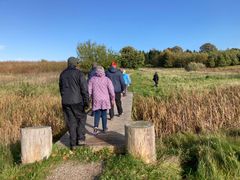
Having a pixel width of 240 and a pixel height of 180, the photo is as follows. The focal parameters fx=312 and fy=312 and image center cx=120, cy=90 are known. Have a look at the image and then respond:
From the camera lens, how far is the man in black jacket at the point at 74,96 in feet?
21.3

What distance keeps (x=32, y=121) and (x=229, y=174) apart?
7139 millimetres

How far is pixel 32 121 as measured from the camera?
1063cm

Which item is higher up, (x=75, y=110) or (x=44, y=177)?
(x=75, y=110)

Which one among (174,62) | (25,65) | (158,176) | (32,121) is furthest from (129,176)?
(174,62)

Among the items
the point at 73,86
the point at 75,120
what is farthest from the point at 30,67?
the point at 73,86

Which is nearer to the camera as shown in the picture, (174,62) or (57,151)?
(57,151)

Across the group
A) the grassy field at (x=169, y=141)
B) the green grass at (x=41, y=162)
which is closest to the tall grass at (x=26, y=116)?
the grassy field at (x=169, y=141)

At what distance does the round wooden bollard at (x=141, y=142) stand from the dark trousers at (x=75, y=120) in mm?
1359

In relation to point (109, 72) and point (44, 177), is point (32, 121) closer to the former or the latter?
point (109, 72)

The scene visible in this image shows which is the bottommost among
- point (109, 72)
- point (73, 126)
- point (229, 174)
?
point (229, 174)

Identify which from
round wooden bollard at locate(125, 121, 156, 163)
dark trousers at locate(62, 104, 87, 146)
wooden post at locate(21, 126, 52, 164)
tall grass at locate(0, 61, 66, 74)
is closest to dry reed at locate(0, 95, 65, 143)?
dark trousers at locate(62, 104, 87, 146)

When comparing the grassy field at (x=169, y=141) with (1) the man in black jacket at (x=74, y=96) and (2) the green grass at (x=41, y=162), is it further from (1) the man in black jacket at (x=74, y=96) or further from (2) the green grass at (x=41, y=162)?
(1) the man in black jacket at (x=74, y=96)

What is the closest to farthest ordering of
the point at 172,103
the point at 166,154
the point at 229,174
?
1. the point at 229,174
2. the point at 166,154
3. the point at 172,103

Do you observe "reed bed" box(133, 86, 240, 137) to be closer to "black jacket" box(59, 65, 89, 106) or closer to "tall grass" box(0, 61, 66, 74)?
"black jacket" box(59, 65, 89, 106)
